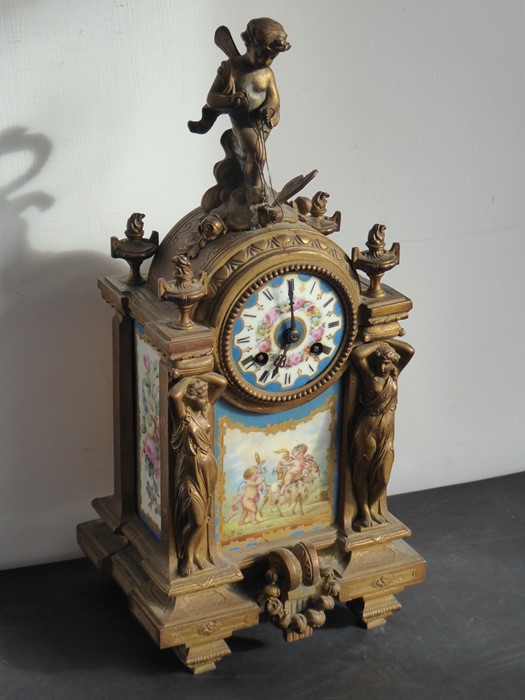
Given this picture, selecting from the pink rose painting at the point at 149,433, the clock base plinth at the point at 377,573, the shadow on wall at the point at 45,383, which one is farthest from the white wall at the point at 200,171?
the clock base plinth at the point at 377,573

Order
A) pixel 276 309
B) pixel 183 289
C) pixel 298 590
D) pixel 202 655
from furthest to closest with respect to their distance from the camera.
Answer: pixel 298 590
pixel 202 655
pixel 276 309
pixel 183 289

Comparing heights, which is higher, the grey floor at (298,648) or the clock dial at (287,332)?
the clock dial at (287,332)

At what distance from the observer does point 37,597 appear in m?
3.94

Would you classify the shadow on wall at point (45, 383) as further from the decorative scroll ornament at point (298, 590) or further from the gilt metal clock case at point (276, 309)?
the decorative scroll ornament at point (298, 590)

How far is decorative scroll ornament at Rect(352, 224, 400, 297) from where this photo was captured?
362 centimetres

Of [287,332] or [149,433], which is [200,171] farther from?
[149,433]

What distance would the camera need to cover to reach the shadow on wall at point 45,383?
3.82m

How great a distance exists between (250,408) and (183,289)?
417 mm

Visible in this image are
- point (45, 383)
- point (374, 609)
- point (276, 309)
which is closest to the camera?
point (276, 309)

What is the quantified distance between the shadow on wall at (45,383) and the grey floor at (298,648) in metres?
0.16

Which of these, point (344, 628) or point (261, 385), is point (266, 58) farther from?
point (344, 628)

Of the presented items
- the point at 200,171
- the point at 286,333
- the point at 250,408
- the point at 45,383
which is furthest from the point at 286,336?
the point at 45,383

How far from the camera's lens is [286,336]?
11.5 ft

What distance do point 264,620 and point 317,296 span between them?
95 cm
